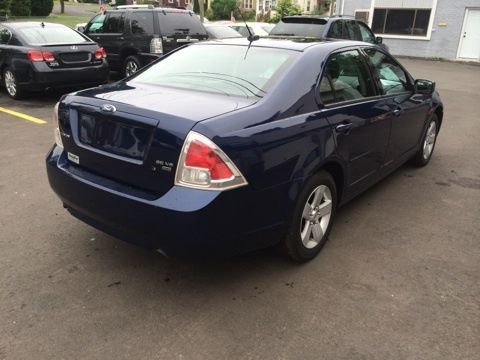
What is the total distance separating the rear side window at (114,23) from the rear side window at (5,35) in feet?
8.14

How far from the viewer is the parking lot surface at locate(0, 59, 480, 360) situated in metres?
2.65

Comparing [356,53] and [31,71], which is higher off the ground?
[356,53]

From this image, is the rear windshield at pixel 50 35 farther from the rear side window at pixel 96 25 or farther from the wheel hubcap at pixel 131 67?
the rear side window at pixel 96 25

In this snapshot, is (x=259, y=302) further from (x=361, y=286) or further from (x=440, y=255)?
(x=440, y=255)

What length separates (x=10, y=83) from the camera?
957 cm

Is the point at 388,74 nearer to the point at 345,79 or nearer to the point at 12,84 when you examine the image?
the point at 345,79

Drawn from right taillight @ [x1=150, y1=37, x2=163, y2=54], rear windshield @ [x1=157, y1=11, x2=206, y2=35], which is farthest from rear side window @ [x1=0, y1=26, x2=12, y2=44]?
rear windshield @ [x1=157, y1=11, x2=206, y2=35]

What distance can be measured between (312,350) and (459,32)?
23867 mm

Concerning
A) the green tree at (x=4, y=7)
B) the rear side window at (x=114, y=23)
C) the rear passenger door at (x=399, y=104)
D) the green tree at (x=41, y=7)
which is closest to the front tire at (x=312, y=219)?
the rear passenger door at (x=399, y=104)

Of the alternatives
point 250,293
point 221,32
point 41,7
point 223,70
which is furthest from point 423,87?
point 41,7

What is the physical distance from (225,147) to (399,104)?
254 centimetres

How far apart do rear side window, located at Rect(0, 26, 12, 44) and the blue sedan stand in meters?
6.77

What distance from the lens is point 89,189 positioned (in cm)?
303

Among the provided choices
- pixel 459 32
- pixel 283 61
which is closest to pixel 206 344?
pixel 283 61
